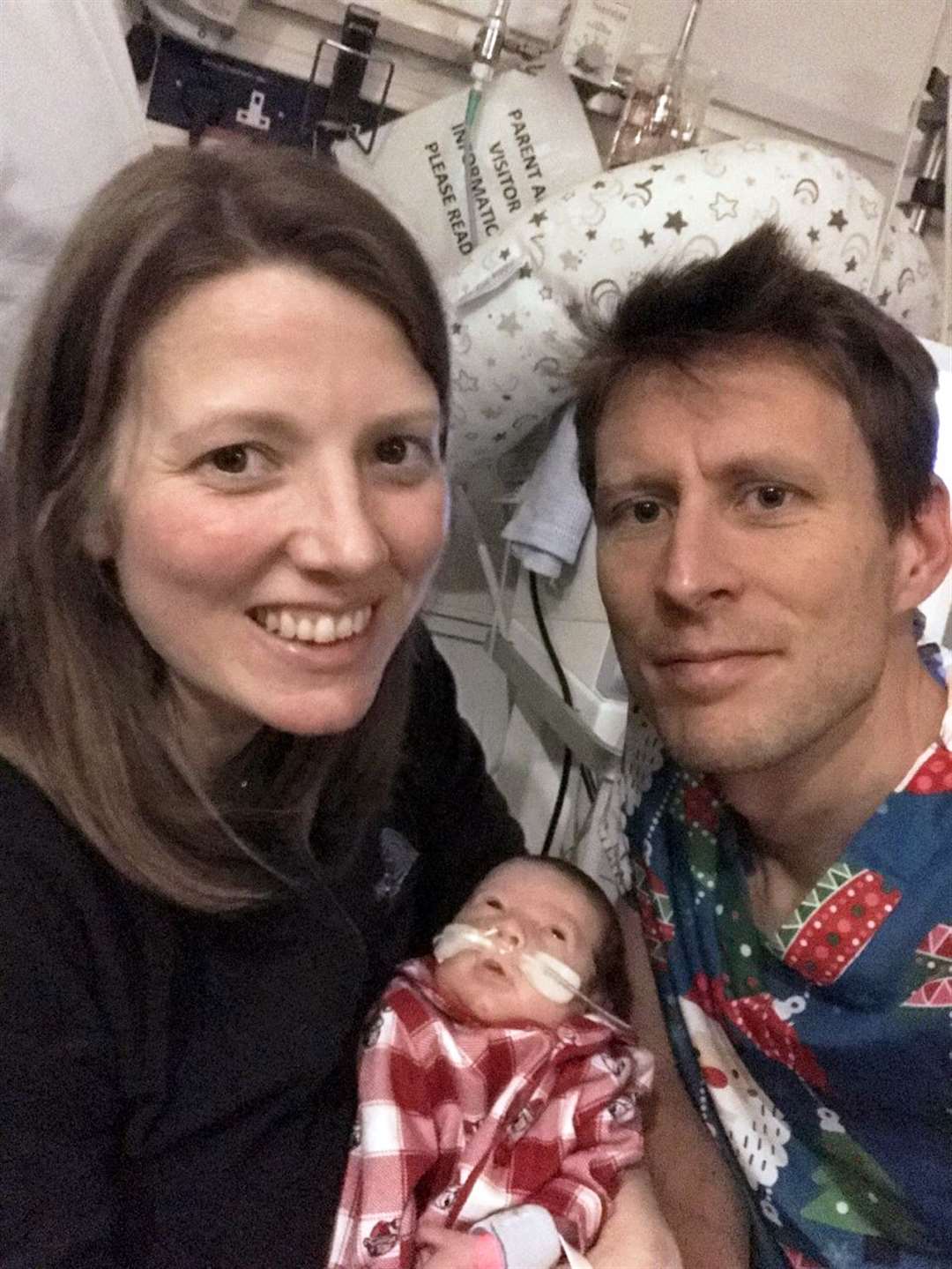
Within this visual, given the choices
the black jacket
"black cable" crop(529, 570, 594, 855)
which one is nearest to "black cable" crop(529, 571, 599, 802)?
"black cable" crop(529, 570, 594, 855)

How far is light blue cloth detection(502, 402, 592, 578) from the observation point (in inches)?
55.9

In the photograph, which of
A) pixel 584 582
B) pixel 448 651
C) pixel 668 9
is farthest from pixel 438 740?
pixel 668 9

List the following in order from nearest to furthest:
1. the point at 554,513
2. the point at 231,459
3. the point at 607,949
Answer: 1. the point at 231,459
2. the point at 607,949
3. the point at 554,513

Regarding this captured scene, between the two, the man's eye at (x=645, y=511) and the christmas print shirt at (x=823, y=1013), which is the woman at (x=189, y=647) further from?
the christmas print shirt at (x=823, y=1013)

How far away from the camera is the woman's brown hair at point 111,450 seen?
75cm

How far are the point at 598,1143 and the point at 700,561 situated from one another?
0.53 meters

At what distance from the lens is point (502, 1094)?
37.6 inches

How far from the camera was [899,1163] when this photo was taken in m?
0.90

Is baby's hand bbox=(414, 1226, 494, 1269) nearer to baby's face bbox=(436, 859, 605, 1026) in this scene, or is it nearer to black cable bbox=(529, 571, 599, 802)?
baby's face bbox=(436, 859, 605, 1026)

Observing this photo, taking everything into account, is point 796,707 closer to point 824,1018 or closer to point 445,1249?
point 824,1018

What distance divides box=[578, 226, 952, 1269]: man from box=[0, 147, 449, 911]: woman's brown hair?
9.5 inches

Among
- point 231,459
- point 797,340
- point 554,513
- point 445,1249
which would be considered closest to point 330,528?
point 231,459

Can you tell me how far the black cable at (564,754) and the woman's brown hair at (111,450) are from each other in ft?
2.09

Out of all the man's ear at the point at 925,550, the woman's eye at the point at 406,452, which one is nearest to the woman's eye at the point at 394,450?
the woman's eye at the point at 406,452
